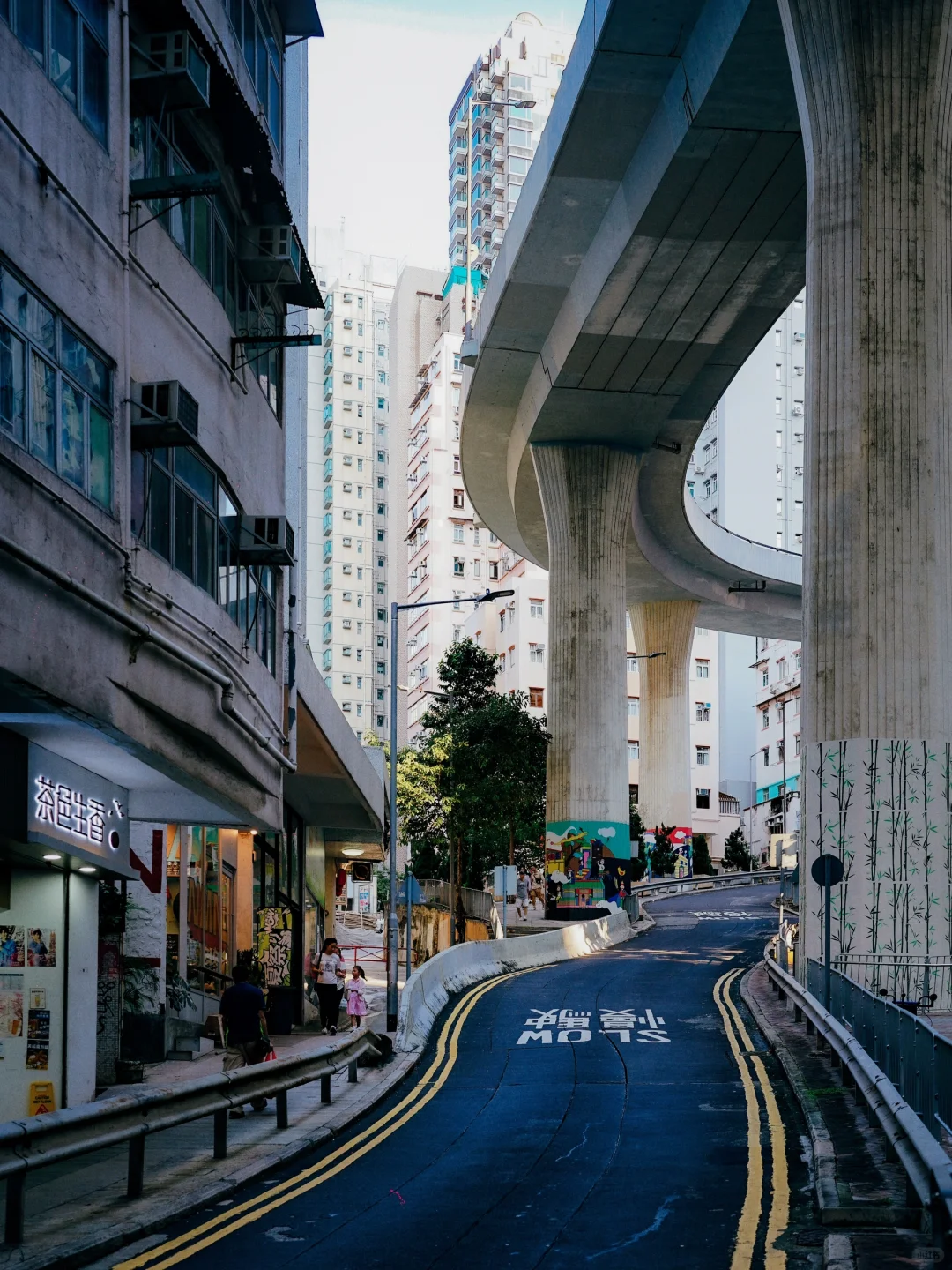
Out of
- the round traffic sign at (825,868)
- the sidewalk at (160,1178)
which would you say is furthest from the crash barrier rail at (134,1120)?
the round traffic sign at (825,868)

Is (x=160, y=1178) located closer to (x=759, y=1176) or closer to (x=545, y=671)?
(x=759, y=1176)

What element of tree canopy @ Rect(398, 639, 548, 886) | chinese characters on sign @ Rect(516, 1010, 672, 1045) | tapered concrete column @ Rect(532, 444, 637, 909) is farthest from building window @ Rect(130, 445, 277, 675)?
tree canopy @ Rect(398, 639, 548, 886)

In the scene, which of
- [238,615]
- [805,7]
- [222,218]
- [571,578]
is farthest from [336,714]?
[571,578]

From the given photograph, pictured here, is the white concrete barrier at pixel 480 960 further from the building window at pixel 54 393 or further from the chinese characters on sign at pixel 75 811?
the building window at pixel 54 393

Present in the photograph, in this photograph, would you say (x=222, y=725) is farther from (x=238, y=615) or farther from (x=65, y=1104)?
(x=65, y=1104)

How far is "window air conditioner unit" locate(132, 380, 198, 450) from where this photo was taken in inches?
650

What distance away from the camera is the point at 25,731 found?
16.1 meters

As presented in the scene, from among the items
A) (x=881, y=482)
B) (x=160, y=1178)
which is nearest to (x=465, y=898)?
(x=881, y=482)

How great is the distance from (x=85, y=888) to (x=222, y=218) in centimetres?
890

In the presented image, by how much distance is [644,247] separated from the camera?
47.9 metres

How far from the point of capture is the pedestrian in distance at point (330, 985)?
29.4 metres

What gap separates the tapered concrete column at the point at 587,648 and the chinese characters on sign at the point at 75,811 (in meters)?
43.6

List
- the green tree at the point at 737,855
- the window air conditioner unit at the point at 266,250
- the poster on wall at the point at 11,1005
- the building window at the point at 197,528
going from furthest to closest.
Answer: the green tree at the point at 737,855, the window air conditioner unit at the point at 266,250, the poster on wall at the point at 11,1005, the building window at the point at 197,528

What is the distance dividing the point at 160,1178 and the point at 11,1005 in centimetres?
499
